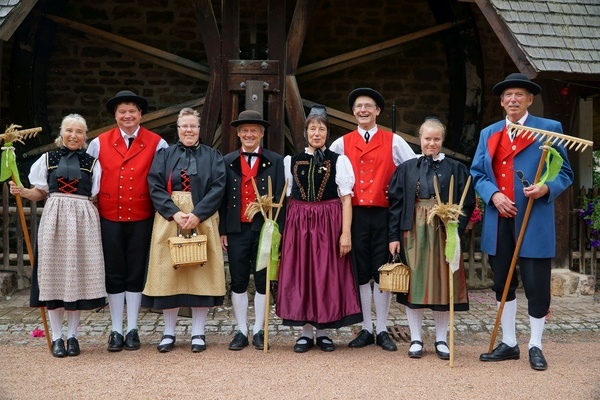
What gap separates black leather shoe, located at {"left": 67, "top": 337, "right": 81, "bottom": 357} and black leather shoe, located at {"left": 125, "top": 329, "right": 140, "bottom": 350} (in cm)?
30

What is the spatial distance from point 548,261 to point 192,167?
224cm

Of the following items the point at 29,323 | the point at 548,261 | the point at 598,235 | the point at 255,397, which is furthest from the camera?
the point at 598,235

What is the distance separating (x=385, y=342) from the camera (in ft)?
14.6

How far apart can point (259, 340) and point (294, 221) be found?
815 mm

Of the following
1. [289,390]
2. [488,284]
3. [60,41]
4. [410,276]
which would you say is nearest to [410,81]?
[488,284]

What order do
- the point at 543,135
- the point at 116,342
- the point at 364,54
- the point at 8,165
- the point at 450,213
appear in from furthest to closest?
the point at 364,54 < the point at 116,342 < the point at 8,165 < the point at 450,213 < the point at 543,135

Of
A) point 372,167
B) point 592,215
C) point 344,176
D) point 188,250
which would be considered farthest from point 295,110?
point 592,215

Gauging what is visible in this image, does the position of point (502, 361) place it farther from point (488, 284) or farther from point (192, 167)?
point (488, 284)

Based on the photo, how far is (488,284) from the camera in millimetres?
6945

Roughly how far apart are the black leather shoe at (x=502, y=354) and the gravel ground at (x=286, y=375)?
0.06m

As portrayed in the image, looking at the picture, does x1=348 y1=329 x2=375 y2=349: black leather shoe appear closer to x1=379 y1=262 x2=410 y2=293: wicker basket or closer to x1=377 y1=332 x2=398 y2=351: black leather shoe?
x1=377 y1=332 x2=398 y2=351: black leather shoe

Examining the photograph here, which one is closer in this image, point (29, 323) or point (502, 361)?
point (502, 361)

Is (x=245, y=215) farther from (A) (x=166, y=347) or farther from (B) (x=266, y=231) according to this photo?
(A) (x=166, y=347)

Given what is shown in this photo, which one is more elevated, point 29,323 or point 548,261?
point 548,261
